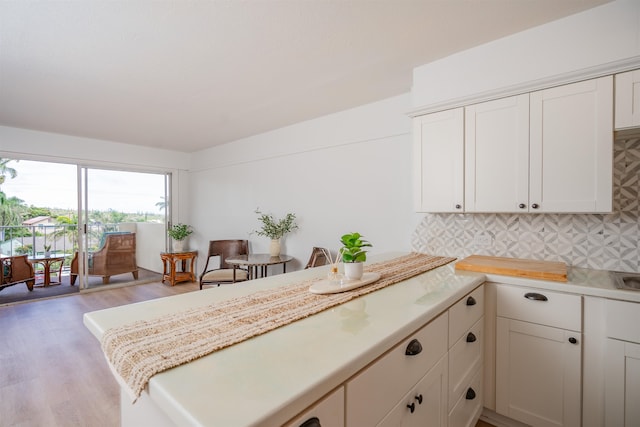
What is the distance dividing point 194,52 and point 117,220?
402 cm

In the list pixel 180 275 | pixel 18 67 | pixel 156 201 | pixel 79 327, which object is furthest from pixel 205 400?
pixel 156 201

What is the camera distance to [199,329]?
2.97 ft

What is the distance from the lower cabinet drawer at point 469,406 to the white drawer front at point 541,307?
409 mm

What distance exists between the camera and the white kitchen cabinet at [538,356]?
156 centimetres

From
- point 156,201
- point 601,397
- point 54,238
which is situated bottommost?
point 601,397

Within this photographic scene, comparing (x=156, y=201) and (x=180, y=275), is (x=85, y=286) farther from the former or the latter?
(x=156, y=201)

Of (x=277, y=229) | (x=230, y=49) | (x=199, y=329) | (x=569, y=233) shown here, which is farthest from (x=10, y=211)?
(x=569, y=233)

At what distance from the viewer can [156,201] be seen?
5566mm

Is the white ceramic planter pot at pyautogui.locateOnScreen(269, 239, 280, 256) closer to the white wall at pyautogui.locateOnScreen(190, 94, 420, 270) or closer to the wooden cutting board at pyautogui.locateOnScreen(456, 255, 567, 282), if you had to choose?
the white wall at pyautogui.locateOnScreen(190, 94, 420, 270)

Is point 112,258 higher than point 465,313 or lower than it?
lower

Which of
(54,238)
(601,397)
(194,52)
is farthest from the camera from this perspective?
(54,238)

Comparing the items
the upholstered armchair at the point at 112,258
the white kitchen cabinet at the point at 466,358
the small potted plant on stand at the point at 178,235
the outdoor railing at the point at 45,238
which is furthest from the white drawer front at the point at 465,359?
the outdoor railing at the point at 45,238

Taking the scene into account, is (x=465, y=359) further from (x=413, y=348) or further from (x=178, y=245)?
(x=178, y=245)

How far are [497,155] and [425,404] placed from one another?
1.65m
